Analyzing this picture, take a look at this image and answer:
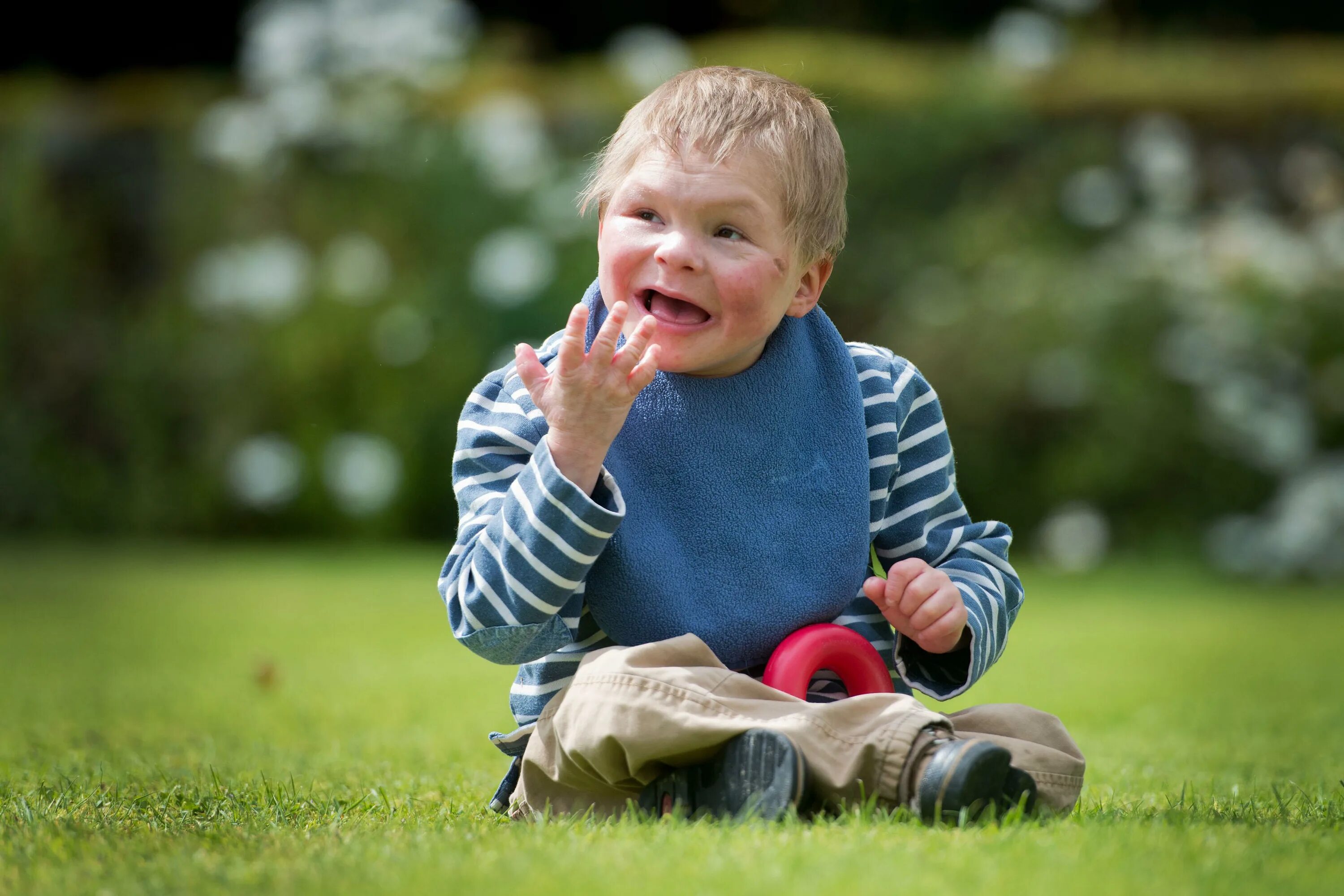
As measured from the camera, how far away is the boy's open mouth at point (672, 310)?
2.29m

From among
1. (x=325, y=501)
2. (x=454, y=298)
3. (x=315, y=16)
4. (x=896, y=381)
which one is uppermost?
(x=315, y=16)

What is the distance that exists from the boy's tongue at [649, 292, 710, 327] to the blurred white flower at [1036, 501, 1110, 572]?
21.4 ft

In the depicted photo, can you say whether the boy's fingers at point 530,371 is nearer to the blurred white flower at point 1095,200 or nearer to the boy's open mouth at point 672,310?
the boy's open mouth at point 672,310

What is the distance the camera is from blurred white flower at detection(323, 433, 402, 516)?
29.2ft

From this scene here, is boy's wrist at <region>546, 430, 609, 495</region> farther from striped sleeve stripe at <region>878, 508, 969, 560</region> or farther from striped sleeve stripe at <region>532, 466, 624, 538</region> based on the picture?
striped sleeve stripe at <region>878, 508, 969, 560</region>

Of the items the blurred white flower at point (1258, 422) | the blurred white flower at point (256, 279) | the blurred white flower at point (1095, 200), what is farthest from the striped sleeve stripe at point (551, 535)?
the blurred white flower at point (1095, 200)

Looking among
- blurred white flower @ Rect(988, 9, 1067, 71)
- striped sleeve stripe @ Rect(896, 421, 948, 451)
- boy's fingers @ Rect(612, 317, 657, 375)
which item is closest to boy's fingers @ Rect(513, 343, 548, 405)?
boy's fingers @ Rect(612, 317, 657, 375)

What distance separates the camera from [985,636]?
2.35 m

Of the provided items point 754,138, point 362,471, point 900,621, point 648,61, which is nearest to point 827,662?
point 900,621

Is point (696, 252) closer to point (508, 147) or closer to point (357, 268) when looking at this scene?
point (357, 268)

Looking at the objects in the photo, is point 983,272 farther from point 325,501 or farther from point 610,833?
point 610,833

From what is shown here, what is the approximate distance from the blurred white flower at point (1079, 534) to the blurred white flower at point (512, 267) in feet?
10.8

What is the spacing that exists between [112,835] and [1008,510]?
7188 millimetres

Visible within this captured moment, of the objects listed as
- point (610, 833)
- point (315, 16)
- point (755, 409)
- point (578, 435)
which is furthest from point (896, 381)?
point (315, 16)
